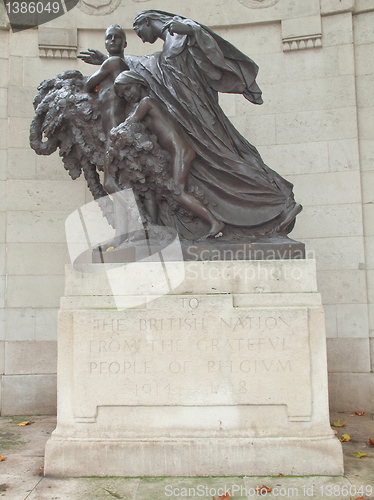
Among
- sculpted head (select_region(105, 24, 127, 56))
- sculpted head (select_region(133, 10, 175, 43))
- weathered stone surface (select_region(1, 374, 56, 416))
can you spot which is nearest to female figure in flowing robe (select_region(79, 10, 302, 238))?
sculpted head (select_region(133, 10, 175, 43))

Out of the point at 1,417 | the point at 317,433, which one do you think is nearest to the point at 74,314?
the point at 317,433

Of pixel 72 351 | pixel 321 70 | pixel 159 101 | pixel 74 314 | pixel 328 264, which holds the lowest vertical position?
pixel 72 351

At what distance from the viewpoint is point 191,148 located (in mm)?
4250

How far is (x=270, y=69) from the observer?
21.6 ft

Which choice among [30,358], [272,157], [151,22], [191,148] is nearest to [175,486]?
[191,148]

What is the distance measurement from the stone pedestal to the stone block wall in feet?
8.12

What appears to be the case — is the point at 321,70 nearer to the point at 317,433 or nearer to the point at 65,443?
the point at 317,433

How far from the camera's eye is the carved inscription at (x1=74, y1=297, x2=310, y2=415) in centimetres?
357

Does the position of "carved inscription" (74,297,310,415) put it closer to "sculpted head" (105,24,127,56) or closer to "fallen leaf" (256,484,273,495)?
"fallen leaf" (256,484,273,495)

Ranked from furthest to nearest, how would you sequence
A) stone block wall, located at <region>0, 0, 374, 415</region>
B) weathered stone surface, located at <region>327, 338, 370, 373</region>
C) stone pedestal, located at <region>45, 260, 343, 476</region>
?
stone block wall, located at <region>0, 0, 374, 415</region> < weathered stone surface, located at <region>327, 338, 370, 373</region> < stone pedestal, located at <region>45, 260, 343, 476</region>

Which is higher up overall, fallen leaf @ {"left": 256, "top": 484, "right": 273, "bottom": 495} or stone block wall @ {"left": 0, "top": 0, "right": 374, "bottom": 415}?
stone block wall @ {"left": 0, "top": 0, "right": 374, "bottom": 415}

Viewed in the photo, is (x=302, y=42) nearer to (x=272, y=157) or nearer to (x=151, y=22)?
(x=272, y=157)

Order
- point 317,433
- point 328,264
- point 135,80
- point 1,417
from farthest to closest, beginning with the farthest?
point 328,264 → point 1,417 → point 135,80 → point 317,433

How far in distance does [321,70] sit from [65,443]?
5.49 metres
